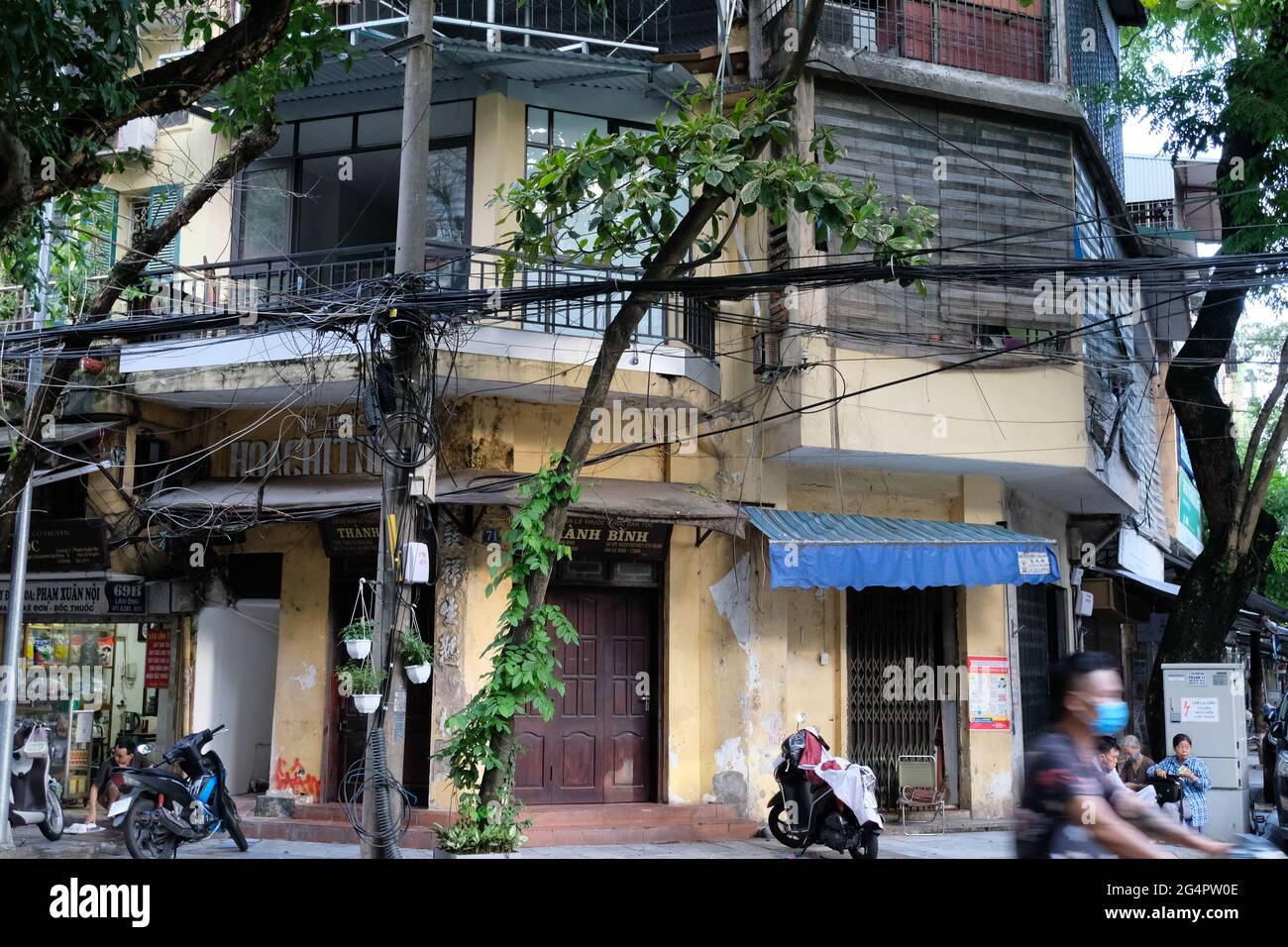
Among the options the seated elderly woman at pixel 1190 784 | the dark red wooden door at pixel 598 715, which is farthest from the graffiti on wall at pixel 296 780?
the seated elderly woman at pixel 1190 784

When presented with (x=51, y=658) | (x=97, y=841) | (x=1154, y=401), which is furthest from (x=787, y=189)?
(x=1154, y=401)

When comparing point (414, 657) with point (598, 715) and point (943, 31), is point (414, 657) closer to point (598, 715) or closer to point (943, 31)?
point (598, 715)

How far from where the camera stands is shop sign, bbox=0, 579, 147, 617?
14.0 meters

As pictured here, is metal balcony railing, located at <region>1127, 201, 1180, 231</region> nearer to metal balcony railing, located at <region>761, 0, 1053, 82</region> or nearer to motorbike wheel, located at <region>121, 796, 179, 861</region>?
metal balcony railing, located at <region>761, 0, 1053, 82</region>

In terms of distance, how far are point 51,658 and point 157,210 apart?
5677mm

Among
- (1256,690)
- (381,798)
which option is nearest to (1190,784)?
(381,798)

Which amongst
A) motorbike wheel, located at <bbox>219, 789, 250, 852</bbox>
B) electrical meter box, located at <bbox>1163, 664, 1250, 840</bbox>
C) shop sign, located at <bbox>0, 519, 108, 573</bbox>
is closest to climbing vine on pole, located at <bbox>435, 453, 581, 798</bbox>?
motorbike wheel, located at <bbox>219, 789, 250, 852</bbox>

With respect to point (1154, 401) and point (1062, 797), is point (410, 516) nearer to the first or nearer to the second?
point (1062, 797)

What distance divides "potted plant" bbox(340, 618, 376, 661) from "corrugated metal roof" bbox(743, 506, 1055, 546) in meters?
4.60

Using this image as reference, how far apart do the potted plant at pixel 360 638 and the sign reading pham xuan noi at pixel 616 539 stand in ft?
11.1

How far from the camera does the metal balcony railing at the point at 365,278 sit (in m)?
12.7

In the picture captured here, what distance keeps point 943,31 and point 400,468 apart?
8.92 m

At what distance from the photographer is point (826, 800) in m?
11.0

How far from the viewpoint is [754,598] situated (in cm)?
1402
